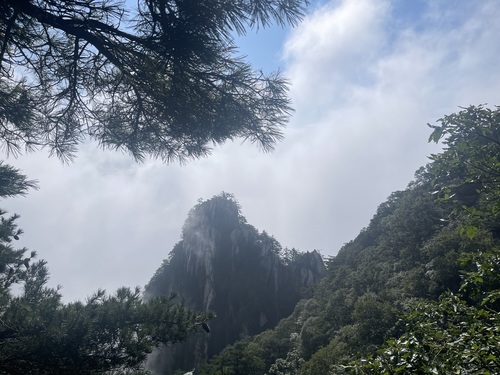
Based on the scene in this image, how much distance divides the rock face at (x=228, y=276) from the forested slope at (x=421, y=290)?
43.2 feet

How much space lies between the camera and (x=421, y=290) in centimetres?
1858

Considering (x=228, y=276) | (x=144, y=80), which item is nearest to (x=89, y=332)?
(x=144, y=80)

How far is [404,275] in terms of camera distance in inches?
845

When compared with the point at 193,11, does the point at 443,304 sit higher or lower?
lower

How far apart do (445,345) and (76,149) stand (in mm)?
3934

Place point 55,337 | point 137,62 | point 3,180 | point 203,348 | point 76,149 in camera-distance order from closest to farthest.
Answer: point 137,62, point 76,149, point 55,337, point 3,180, point 203,348

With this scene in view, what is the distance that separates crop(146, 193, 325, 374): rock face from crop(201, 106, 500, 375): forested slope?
13.2 metres

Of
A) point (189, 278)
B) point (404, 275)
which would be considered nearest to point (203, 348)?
point (189, 278)

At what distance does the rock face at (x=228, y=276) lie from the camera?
43938mm

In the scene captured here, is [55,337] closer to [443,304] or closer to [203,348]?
[443,304]

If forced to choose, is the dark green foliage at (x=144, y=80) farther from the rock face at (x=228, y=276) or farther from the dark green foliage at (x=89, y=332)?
the rock face at (x=228, y=276)

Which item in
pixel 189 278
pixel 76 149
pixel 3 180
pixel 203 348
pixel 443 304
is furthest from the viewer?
pixel 189 278

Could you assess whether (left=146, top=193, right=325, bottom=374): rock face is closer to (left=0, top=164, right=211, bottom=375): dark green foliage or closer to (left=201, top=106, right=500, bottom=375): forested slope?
(left=201, top=106, right=500, bottom=375): forested slope

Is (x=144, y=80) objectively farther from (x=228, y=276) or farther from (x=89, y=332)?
(x=228, y=276)
